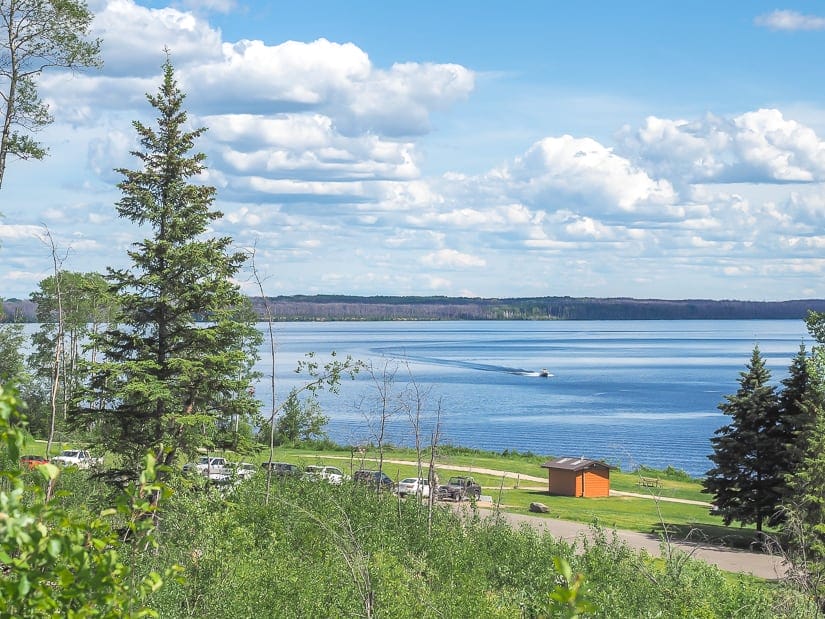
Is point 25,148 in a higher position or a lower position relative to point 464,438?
higher

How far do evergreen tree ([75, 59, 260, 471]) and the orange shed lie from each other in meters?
30.1

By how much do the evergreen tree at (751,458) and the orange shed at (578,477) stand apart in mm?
12752

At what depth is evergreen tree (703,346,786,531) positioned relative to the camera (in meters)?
38.4

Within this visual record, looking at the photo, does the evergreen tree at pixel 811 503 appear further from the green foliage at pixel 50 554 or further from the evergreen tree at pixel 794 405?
the green foliage at pixel 50 554

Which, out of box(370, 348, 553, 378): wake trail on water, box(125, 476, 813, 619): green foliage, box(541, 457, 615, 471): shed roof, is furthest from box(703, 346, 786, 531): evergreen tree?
box(370, 348, 553, 378): wake trail on water

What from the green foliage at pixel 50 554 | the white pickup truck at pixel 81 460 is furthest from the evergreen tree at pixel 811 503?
the green foliage at pixel 50 554

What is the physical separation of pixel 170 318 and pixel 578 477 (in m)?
32.7

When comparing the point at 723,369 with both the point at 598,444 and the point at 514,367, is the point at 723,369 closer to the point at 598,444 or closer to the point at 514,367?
the point at 514,367

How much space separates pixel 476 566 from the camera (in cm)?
1888

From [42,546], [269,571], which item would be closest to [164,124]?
[269,571]

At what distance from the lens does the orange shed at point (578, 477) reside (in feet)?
170

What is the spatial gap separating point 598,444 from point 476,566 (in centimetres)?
5690

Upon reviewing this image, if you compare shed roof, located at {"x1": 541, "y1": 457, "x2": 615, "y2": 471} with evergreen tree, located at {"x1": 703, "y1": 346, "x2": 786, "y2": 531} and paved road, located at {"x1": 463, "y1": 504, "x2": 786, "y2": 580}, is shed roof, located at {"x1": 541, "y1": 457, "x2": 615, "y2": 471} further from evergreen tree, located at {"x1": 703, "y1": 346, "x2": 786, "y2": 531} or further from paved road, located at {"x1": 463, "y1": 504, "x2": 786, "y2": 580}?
evergreen tree, located at {"x1": 703, "y1": 346, "x2": 786, "y2": 531}

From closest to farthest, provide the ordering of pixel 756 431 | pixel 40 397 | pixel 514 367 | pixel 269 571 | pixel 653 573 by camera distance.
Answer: pixel 269 571, pixel 653 573, pixel 756 431, pixel 40 397, pixel 514 367
